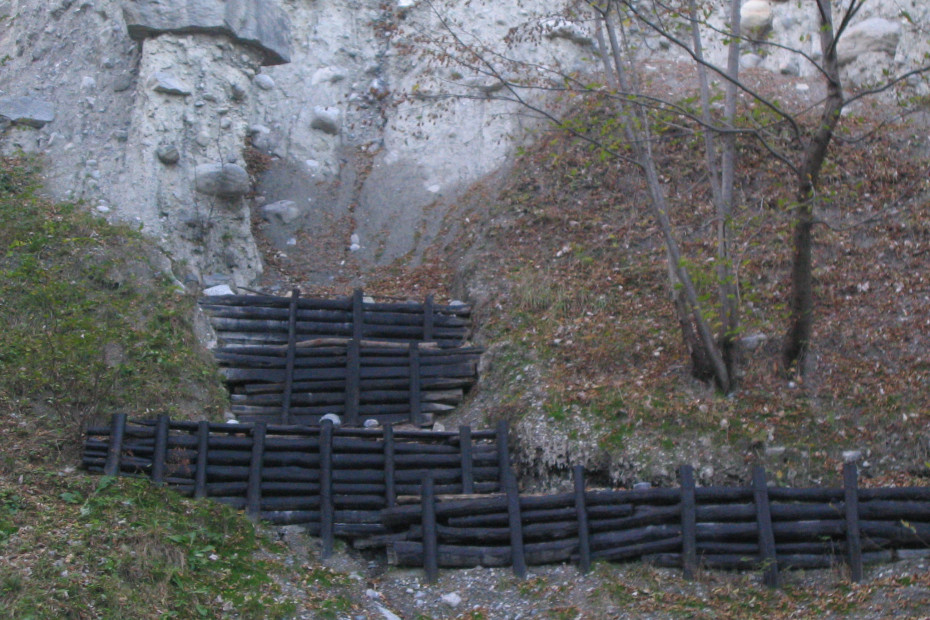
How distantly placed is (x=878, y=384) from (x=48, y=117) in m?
13.0

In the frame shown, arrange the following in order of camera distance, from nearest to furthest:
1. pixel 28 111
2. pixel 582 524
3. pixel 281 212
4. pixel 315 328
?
pixel 582 524 → pixel 315 328 → pixel 28 111 → pixel 281 212

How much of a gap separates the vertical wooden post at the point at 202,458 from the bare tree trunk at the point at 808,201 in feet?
20.3

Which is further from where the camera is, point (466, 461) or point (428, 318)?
point (428, 318)

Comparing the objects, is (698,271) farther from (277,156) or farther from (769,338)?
(277,156)

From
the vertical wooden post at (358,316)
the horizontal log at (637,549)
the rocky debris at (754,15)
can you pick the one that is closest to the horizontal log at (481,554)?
the horizontal log at (637,549)

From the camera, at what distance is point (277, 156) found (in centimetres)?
1708

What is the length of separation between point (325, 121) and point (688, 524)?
1170 cm

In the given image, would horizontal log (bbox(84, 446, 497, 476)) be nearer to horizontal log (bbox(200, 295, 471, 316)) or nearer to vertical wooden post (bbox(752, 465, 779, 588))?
vertical wooden post (bbox(752, 465, 779, 588))

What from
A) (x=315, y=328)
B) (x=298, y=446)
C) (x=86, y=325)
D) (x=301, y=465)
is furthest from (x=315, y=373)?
(x=86, y=325)

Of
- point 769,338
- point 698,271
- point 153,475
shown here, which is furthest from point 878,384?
point 153,475

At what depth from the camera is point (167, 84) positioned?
14.6m

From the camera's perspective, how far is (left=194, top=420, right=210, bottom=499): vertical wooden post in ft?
29.8

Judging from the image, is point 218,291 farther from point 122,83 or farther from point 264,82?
point 264,82

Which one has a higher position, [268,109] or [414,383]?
[268,109]
